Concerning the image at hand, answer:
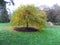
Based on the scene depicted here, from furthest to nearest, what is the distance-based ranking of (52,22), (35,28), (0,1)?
(52,22)
(35,28)
(0,1)

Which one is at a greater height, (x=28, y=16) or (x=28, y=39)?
(x=28, y=16)

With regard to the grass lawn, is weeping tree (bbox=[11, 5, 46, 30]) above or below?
above

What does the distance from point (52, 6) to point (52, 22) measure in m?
1.44

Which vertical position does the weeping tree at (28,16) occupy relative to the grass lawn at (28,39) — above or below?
above

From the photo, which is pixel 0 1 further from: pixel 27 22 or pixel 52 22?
pixel 52 22

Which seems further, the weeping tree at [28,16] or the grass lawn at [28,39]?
the weeping tree at [28,16]

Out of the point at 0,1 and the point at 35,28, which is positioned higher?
the point at 0,1

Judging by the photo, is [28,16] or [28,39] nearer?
[28,39]

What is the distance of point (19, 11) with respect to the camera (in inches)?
408

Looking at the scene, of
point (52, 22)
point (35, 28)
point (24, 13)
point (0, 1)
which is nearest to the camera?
point (0, 1)

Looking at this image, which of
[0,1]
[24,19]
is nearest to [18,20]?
[24,19]

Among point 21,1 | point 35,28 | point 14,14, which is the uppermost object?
point 21,1

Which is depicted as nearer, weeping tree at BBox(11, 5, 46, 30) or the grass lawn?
the grass lawn

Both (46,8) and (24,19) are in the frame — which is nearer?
(24,19)
